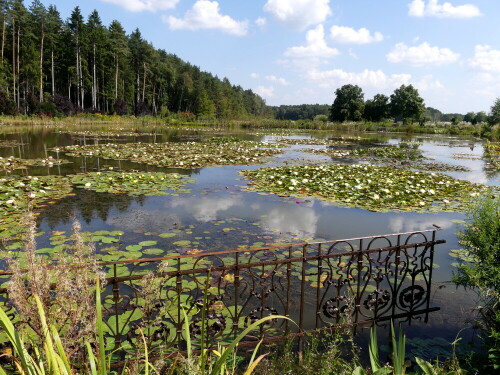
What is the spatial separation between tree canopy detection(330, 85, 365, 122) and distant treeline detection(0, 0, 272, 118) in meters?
32.7

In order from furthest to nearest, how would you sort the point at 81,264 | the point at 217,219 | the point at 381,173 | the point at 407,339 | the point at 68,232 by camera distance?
1. the point at 381,173
2. the point at 217,219
3. the point at 68,232
4. the point at 407,339
5. the point at 81,264

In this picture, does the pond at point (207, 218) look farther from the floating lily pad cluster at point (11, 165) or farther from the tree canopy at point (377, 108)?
the tree canopy at point (377, 108)

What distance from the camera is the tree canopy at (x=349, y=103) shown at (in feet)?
277

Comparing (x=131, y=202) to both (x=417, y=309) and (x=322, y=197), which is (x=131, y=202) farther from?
(x=417, y=309)

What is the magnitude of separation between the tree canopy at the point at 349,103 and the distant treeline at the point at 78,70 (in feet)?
107

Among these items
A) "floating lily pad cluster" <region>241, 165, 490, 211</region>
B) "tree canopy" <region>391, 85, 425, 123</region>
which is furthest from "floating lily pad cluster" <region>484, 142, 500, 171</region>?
"tree canopy" <region>391, 85, 425, 123</region>

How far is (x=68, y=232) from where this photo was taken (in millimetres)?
6488

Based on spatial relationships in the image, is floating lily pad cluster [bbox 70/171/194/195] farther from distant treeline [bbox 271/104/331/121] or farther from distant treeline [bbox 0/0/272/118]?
distant treeline [bbox 271/104/331/121]

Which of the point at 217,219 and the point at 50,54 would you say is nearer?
the point at 217,219

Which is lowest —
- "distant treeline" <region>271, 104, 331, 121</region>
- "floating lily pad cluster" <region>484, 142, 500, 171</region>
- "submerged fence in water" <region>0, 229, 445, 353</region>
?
"submerged fence in water" <region>0, 229, 445, 353</region>

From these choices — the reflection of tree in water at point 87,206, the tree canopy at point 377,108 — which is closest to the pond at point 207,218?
the reflection of tree in water at point 87,206

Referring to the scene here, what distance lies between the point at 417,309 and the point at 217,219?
4.45 metres

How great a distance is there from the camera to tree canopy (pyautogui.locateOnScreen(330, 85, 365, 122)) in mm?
84562

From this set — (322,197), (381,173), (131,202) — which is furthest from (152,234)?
(381,173)
